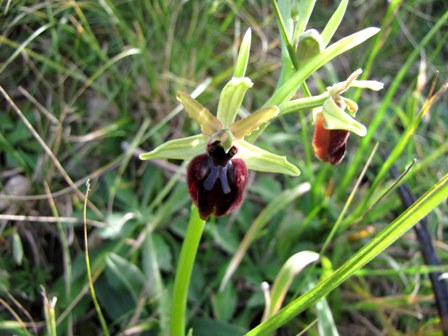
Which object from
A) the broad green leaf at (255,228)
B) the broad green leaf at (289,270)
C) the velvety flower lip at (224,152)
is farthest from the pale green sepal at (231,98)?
the broad green leaf at (255,228)

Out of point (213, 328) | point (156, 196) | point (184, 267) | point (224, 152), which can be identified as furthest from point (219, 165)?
point (156, 196)

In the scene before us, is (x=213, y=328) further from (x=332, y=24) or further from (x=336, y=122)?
(x=332, y=24)

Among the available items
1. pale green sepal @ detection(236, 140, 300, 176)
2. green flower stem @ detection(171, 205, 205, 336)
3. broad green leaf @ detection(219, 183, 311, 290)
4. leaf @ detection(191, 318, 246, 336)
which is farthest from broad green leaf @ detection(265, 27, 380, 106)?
leaf @ detection(191, 318, 246, 336)

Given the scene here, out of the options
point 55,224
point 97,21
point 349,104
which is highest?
point 97,21

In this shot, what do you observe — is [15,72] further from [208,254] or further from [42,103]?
[208,254]

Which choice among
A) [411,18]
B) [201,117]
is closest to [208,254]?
[201,117]

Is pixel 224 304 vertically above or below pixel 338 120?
below
